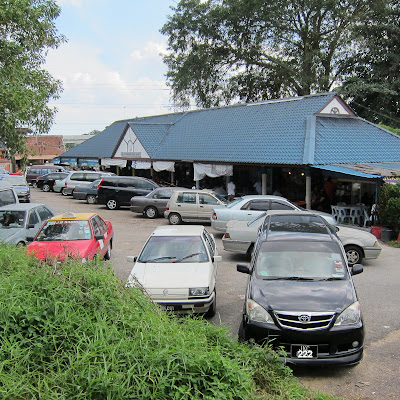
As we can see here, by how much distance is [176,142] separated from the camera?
3034cm

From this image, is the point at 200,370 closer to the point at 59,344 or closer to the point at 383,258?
the point at 59,344

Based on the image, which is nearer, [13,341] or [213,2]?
[13,341]

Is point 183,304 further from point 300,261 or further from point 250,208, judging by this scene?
point 250,208

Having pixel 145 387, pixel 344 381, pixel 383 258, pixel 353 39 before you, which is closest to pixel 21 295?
pixel 145 387

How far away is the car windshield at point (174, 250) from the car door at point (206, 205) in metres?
9.83

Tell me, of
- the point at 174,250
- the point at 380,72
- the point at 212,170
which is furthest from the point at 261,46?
the point at 174,250

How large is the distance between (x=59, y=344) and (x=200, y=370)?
1492mm

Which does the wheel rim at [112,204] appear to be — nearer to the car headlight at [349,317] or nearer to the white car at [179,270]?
the white car at [179,270]

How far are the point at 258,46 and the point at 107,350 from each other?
38.5 metres

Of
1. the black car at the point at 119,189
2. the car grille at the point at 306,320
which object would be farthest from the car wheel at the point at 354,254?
the black car at the point at 119,189

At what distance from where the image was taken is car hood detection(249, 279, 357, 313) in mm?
6277

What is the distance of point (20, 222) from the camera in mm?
12930

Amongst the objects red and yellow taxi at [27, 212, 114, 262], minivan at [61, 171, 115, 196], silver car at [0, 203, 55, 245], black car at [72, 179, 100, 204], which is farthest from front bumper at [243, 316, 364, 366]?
minivan at [61, 171, 115, 196]

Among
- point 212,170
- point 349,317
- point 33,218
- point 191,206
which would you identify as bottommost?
point 191,206
